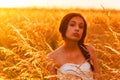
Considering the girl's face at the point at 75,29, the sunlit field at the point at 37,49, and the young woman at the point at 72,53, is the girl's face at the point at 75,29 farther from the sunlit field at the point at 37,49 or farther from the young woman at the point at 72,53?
the sunlit field at the point at 37,49

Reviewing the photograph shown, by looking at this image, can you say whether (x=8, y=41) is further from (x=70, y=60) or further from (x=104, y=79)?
(x=104, y=79)

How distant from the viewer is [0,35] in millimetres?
5207

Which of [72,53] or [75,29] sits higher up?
[75,29]

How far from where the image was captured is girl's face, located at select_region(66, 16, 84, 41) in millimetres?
2299

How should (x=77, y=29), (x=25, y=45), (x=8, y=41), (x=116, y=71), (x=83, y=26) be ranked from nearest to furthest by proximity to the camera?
(x=116, y=71) → (x=25, y=45) → (x=77, y=29) → (x=83, y=26) → (x=8, y=41)

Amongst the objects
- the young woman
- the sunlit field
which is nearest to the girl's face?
the young woman

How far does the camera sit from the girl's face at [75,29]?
2.30 metres

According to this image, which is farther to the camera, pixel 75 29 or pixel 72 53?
pixel 72 53

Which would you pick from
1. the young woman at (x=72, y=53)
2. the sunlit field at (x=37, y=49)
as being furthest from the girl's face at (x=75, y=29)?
A: the sunlit field at (x=37, y=49)

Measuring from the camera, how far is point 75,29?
231 cm

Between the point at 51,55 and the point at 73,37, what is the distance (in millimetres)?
284

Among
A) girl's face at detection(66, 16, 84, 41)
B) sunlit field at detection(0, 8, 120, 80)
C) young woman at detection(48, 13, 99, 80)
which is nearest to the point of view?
sunlit field at detection(0, 8, 120, 80)

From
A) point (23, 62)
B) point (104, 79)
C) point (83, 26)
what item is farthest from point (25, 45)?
point (83, 26)

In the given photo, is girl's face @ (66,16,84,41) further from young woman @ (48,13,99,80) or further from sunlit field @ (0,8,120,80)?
sunlit field @ (0,8,120,80)
